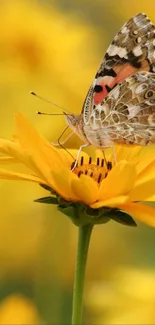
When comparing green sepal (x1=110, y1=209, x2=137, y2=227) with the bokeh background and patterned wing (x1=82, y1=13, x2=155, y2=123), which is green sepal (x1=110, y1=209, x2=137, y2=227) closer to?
patterned wing (x1=82, y1=13, x2=155, y2=123)

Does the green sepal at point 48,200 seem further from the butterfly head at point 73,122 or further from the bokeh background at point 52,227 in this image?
the bokeh background at point 52,227

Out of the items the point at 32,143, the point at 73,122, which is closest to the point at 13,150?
the point at 32,143

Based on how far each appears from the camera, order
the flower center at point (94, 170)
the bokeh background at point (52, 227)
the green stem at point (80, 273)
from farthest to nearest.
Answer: the bokeh background at point (52, 227) → the flower center at point (94, 170) → the green stem at point (80, 273)

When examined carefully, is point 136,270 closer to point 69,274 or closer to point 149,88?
point 69,274

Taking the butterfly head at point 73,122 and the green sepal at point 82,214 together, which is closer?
the green sepal at point 82,214

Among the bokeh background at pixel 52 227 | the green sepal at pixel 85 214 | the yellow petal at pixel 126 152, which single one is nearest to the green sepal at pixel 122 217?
the green sepal at pixel 85 214

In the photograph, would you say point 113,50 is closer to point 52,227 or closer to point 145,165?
point 145,165
